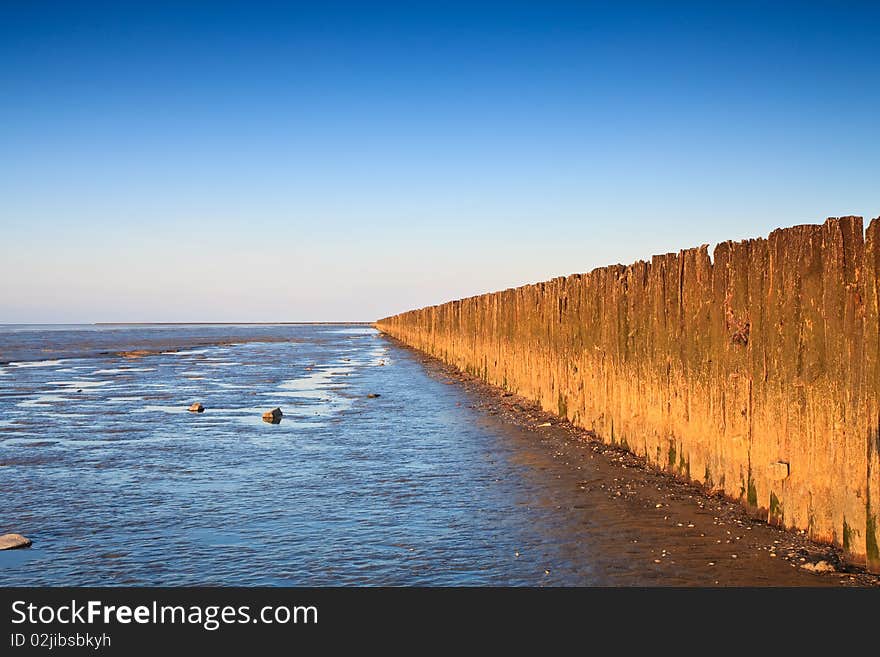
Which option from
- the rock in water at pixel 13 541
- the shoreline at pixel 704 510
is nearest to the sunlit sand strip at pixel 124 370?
the shoreline at pixel 704 510

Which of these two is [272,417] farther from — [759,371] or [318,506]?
[759,371]

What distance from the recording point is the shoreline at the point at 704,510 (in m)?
4.53

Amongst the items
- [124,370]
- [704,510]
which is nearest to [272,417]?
[704,510]

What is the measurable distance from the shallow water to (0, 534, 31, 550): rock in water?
3.6 inches

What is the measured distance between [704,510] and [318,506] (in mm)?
3152

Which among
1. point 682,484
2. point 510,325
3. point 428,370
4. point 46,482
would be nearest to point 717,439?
point 682,484

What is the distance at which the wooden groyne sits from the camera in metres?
4.63

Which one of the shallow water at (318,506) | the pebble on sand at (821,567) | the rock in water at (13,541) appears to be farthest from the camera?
the rock in water at (13,541)

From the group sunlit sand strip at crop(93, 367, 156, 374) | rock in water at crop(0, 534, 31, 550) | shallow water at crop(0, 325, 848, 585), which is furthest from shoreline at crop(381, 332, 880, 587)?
sunlit sand strip at crop(93, 367, 156, 374)

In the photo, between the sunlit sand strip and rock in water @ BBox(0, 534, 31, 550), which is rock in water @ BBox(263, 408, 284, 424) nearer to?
rock in water @ BBox(0, 534, 31, 550)

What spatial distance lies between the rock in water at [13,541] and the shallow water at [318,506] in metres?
0.09

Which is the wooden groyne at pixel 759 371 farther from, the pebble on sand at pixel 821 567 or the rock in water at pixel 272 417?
the rock in water at pixel 272 417

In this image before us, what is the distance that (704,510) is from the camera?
598 cm

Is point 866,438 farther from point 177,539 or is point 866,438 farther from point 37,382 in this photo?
point 37,382
